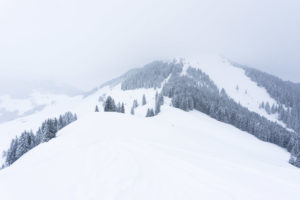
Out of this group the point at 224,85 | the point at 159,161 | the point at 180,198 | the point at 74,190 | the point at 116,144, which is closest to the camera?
the point at 180,198

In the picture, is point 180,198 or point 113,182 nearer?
point 180,198

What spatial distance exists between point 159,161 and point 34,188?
6.84m

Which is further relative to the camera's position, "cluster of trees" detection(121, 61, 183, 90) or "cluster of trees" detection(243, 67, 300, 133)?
"cluster of trees" detection(121, 61, 183, 90)

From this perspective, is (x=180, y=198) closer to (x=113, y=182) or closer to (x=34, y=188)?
(x=113, y=182)

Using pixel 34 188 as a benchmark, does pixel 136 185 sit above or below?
above

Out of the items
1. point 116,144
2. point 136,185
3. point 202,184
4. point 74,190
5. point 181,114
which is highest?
point 202,184

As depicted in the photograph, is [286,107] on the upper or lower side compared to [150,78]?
lower

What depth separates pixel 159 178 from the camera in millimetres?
8781

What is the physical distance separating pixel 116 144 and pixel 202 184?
327 inches

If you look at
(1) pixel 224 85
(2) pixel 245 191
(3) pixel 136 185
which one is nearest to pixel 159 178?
(3) pixel 136 185

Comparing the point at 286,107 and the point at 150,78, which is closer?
the point at 150,78

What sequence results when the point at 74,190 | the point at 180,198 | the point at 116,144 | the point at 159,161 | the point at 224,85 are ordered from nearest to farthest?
1. the point at 180,198
2. the point at 74,190
3. the point at 159,161
4. the point at 116,144
5. the point at 224,85

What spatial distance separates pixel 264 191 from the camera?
26.8ft

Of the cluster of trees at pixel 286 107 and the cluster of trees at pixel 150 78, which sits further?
the cluster of trees at pixel 150 78
